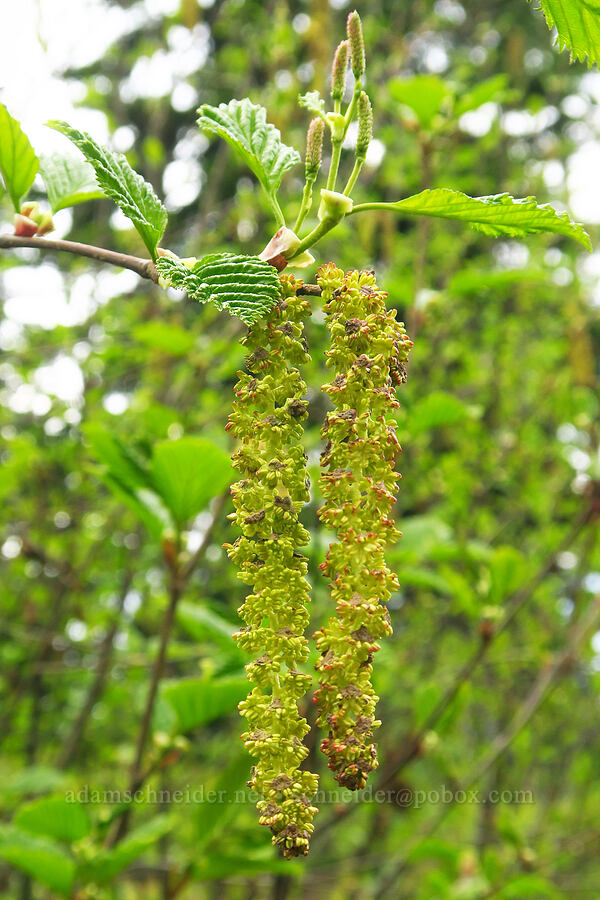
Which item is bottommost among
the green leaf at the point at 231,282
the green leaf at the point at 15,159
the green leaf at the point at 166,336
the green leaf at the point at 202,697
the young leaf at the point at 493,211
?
the green leaf at the point at 202,697

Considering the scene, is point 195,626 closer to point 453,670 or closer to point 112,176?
point 112,176

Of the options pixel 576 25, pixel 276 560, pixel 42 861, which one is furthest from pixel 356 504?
pixel 42 861

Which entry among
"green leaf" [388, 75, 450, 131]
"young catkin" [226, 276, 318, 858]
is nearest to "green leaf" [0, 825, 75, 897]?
"young catkin" [226, 276, 318, 858]

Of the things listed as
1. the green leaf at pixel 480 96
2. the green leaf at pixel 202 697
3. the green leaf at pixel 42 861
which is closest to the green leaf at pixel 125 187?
the green leaf at pixel 202 697

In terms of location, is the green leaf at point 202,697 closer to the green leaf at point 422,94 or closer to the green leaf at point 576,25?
the green leaf at point 576,25

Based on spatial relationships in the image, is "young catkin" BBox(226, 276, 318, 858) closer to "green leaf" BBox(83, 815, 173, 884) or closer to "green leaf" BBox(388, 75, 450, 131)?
"green leaf" BBox(83, 815, 173, 884)

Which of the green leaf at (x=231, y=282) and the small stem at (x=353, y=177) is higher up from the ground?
the small stem at (x=353, y=177)

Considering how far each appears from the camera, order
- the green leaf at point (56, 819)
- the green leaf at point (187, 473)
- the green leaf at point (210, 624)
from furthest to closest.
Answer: the green leaf at point (210, 624)
the green leaf at point (56, 819)
the green leaf at point (187, 473)

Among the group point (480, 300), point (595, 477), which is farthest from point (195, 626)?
point (480, 300)
